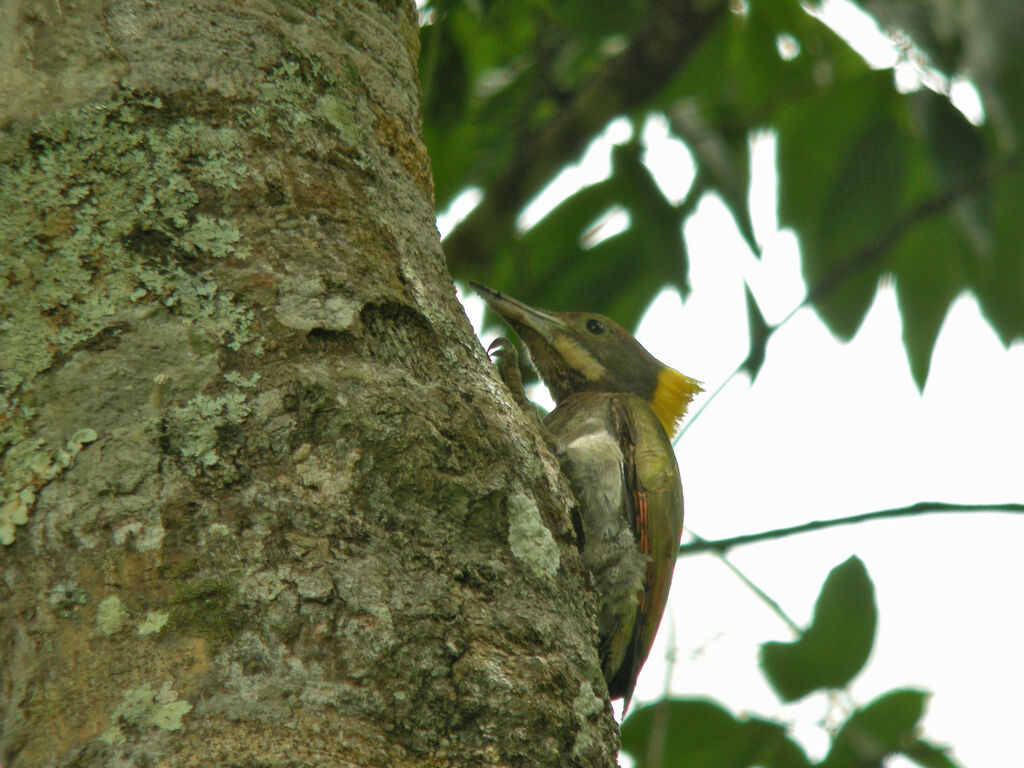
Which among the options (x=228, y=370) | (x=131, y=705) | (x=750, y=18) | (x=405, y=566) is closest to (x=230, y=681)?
(x=131, y=705)

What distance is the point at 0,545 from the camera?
1708mm

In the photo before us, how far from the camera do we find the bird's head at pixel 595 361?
15.0ft

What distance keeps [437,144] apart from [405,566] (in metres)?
2.77

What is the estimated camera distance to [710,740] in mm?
3244

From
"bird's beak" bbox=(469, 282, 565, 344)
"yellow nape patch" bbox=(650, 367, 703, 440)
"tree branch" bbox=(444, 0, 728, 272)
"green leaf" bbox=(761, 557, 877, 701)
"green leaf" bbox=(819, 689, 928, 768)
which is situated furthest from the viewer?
"yellow nape patch" bbox=(650, 367, 703, 440)

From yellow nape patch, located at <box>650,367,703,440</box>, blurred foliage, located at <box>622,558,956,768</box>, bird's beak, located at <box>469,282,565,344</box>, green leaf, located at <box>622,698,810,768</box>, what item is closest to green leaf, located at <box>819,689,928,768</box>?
blurred foliage, located at <box>622,558,956,768</box>

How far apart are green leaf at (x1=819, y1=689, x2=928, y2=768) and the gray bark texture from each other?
4.89 feet

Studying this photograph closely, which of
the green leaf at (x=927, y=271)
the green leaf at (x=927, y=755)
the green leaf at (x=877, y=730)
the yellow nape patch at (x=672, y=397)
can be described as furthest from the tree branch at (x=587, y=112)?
the green leaf at (x=927, y=755)

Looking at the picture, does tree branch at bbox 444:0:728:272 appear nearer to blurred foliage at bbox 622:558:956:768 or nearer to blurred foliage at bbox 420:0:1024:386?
blurred foliage at bbox 420:0:1024:386

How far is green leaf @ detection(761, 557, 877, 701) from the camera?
2977 millimetres

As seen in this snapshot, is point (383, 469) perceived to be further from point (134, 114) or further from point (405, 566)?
point (134, 114)

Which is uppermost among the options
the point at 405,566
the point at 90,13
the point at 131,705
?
the point at 90,13

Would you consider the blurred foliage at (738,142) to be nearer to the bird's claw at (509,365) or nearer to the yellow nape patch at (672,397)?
the yellow nape patch at (672,397)

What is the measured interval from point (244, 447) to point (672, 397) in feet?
10.8
